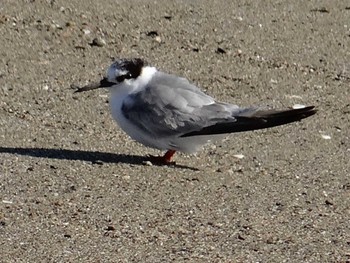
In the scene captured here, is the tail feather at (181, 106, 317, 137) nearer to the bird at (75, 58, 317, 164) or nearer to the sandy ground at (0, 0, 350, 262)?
the bird at (75, 58, 317, 164)

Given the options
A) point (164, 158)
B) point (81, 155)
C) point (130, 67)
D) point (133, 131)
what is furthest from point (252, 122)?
point (81, 155)

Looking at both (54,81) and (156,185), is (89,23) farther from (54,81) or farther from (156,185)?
(156,185)

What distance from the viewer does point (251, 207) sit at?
19.4 ft

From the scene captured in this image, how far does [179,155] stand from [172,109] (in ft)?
1.65

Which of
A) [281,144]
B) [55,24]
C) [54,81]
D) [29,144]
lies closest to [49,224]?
[29,144]

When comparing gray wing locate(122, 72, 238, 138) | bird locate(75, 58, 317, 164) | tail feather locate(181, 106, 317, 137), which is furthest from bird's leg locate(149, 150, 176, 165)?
tail feather locate(181, 106, 317, 137)

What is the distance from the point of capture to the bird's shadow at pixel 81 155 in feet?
21.3

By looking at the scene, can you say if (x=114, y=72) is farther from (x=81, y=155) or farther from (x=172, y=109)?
(x=81, y=155)

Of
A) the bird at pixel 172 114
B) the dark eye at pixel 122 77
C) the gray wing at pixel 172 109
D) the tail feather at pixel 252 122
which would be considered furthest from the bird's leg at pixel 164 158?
the dark eye at pixel 122 77

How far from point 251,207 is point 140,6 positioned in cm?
424

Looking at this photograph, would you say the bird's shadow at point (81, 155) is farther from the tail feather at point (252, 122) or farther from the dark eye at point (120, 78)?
the dark eye at point (120, 78)

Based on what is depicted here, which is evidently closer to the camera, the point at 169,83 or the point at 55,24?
the point at 169,83

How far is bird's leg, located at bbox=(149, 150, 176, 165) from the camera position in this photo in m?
6.65

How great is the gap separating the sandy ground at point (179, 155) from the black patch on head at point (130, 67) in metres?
0.44
